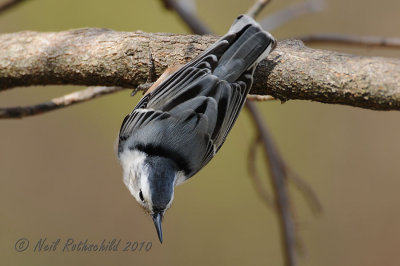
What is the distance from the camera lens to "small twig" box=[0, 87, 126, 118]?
8.91 feet

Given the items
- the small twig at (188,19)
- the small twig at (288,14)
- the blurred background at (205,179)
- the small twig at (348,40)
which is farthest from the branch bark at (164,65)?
the blurred background at (205,179)

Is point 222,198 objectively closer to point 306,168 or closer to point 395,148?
point 306,168

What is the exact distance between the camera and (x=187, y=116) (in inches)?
98.3

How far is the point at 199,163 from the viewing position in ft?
8.49

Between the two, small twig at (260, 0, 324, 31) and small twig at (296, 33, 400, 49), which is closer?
small twig at (296, 33, 400, 49)

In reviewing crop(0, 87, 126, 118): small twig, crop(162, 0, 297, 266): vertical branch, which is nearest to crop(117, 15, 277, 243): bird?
crop(0, 87, 126, 118): small twig

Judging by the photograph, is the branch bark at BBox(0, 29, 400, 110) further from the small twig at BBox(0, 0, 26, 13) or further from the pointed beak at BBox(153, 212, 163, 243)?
the small twig at BBox(0, 0, 26, 13)

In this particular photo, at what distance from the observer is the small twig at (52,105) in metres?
2.71

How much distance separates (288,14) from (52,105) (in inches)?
66.4

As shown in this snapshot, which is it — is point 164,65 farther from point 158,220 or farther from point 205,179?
point 205,179

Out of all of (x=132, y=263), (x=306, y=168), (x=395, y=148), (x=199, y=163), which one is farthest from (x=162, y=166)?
(x=395, y=148)

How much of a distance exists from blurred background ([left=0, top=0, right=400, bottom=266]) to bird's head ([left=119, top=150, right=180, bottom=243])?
4.71 ft

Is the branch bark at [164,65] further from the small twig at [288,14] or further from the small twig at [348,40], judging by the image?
the small twig at [288,14]

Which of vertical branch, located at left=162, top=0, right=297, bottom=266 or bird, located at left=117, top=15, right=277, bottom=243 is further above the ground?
bird, located at left=117, top=15, right=277, bottom=243
